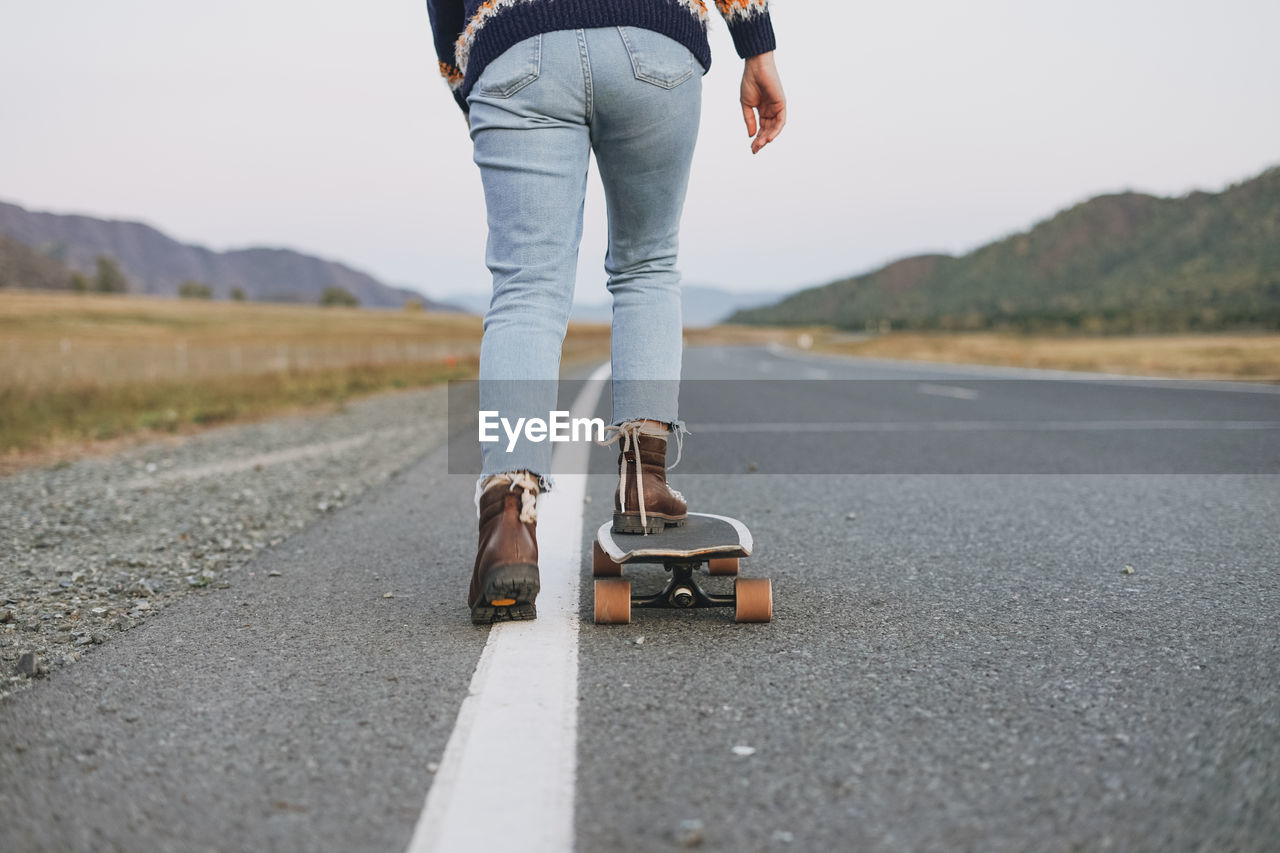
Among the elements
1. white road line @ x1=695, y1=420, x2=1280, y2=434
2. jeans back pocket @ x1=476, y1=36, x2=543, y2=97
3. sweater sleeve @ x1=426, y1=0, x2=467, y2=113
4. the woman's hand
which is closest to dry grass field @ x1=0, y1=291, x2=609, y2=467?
white road line @ x1=695, y1=420, x2=1280, y2=434

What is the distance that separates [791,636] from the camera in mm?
1987

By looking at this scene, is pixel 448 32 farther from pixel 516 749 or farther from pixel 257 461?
pixel 257 461

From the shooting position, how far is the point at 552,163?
2.11 m

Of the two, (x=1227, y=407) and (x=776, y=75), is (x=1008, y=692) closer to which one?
(x=776, y=75)

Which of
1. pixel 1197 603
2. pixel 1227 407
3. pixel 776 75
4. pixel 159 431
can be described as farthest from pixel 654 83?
pixel 1227 407

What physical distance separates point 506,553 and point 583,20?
115 cm

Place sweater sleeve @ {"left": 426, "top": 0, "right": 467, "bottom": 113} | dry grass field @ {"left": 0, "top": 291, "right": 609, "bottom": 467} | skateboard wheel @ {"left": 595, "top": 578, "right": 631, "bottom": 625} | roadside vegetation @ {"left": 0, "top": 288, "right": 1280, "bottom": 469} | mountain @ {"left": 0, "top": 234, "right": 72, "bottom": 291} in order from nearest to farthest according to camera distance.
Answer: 1. skateboard wheel @ {"left": 595, "top": 578, "right": 631, "bottom": 625}
2. sweater sleeve @ {"left": 426, "top": 0, "right": 467, "bottom": 113}
3. dry grass field @ {"left": 0, "top": 291, "right": 609, "bottom": 467}
4. roadside vegetation @ {"left": 0, "top": 288, "right": 1280, "bottom": 469}
5. mountain @ {"left": 0, "top": 234, "right": 72, "bottom": 291}

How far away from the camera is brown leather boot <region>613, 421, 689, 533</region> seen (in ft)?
7.55

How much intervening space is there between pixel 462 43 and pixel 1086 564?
2142mm

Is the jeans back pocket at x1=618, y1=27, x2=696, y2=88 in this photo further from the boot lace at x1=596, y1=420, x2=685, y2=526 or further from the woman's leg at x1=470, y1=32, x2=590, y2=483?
the boot lace at x1=596, y1=420, x2=685, y2=526

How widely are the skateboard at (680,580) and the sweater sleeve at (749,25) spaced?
120 cm

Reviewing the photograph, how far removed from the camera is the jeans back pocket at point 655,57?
6.82 feet

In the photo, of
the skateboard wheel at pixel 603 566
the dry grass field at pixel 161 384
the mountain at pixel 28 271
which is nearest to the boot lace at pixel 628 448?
the skateboard wheel at pixel 603 566

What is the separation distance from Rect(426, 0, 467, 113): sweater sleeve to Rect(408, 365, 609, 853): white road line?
1.37m
